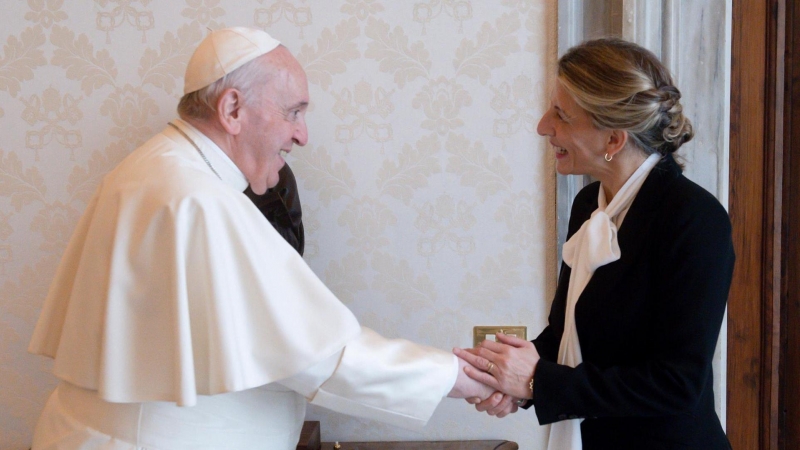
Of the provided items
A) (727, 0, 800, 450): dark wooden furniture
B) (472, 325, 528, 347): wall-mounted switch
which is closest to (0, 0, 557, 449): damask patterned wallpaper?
(472, 325, 528, 347): wall-mounted switch

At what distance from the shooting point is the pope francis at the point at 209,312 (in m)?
1.57

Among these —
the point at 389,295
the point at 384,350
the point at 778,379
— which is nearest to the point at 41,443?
the point at 384,350

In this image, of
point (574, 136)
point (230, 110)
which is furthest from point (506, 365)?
point (230, 110)

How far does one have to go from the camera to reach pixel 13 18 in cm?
266

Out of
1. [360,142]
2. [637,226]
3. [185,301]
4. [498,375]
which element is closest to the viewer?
[185,301]

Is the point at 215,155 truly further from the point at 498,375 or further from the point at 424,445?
the point at 424,445

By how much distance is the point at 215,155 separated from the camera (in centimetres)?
184

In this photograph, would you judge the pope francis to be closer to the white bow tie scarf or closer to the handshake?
the handshake

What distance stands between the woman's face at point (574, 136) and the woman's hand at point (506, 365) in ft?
1.74

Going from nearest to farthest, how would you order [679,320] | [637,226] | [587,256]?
[679,320], [637,226], [587,256]

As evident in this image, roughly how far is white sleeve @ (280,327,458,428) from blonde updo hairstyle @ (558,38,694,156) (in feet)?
2.57

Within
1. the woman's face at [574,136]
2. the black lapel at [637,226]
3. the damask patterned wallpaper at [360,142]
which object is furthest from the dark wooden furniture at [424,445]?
the woman's face at [574,136]

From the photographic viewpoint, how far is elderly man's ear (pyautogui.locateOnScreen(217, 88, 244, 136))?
181 centimetres

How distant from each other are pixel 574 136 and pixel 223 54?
3.15 feet
